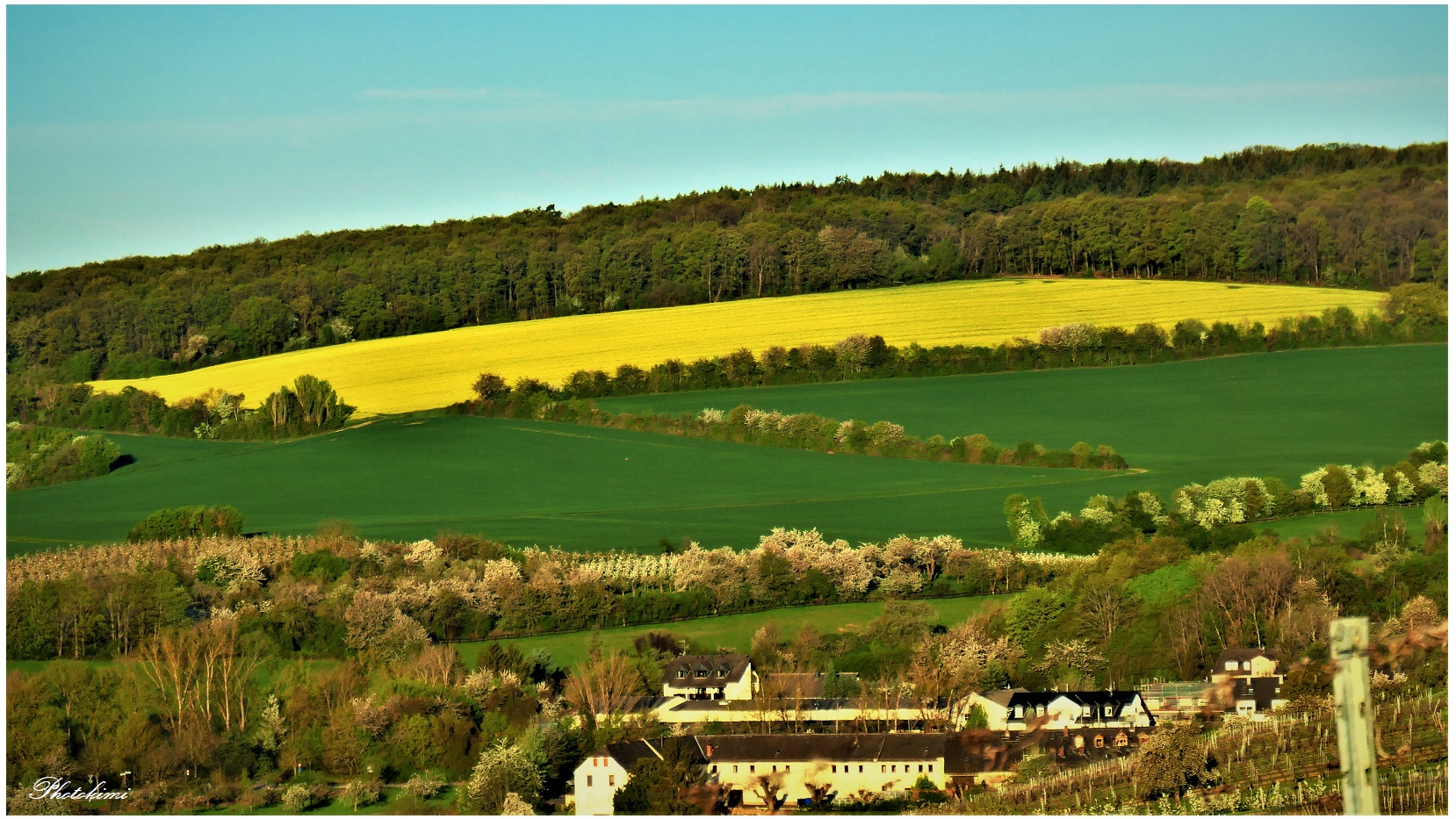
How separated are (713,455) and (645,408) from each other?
22.4 ft

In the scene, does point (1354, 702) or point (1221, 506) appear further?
point (1221, 506)

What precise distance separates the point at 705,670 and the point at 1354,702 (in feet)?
93.4

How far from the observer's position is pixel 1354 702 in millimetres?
4652

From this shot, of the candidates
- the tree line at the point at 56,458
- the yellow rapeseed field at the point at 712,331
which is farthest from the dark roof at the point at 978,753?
the tree line at the point at 56,458

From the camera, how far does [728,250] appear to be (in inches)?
2987

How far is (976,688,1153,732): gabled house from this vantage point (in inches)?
1054

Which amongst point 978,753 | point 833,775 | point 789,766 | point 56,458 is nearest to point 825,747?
point 789,766

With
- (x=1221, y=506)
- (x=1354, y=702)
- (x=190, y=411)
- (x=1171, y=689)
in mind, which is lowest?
(x=1171, y=689)

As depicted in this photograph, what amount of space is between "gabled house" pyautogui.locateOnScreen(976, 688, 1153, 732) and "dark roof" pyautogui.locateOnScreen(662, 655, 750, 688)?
5641 mm

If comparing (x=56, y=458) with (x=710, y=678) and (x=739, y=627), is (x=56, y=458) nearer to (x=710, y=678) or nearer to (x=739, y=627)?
(x=739, y=627)

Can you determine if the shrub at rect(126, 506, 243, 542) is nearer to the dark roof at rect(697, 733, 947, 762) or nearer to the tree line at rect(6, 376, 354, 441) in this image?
the tree line at rect(6, 376, 354, 441)

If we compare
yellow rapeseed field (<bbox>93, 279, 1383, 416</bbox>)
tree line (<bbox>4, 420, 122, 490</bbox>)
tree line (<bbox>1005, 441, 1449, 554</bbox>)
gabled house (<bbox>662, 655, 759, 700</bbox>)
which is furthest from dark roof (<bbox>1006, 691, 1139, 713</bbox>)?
tree line (<bbox>4, 420, 122, 490</bbox>)

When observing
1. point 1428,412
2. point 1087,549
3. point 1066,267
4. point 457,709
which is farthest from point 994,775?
point 1066,267

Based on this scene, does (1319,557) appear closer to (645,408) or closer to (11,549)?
(645,408)
